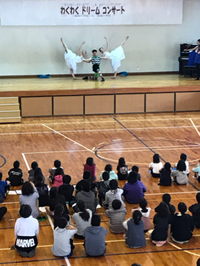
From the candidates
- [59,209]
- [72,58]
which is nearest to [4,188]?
[59,209]

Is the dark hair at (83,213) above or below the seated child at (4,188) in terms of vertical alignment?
above

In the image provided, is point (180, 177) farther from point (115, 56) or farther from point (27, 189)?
point (115, 56)

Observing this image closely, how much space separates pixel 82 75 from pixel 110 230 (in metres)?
12.2

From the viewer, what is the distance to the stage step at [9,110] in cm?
1349

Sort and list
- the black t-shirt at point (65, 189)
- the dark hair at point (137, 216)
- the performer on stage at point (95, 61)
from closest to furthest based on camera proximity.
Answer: the dark hair at point (137, 216), the black t-shirt at point (65, 189), the performer on stage at point (95, 61)

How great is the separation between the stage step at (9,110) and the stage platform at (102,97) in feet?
0.68

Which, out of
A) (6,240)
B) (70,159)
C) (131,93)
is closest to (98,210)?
(6,240)

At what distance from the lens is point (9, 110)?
44.5 ft

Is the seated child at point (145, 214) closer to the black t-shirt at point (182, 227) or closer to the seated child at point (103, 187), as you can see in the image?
the black t-shirt at point (182, 227)

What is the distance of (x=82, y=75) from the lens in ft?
59.0

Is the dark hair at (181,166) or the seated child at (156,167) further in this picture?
the seated child at (156,167)

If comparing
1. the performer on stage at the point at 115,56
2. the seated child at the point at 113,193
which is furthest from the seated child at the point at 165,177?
the performer on stage at the point at 115,56

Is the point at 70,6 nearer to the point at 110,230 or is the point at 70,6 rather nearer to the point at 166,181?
the point at 166,181

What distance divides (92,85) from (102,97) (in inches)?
37.1
